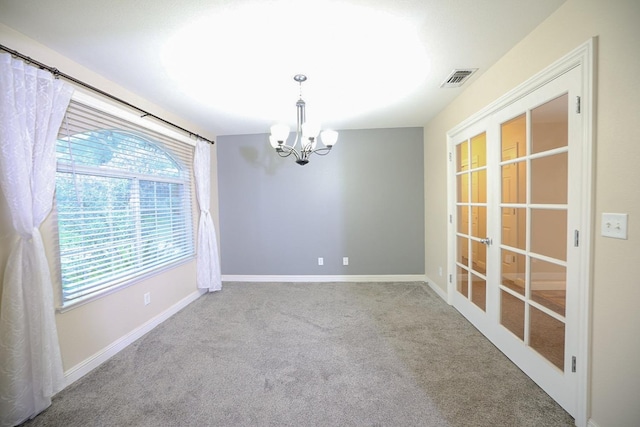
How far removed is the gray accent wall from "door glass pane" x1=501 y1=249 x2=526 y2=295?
1.78m

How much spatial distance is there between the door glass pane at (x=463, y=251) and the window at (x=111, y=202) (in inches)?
137

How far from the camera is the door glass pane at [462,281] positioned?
8.79ft

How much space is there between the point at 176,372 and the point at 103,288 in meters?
0.98

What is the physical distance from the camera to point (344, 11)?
4.79ft

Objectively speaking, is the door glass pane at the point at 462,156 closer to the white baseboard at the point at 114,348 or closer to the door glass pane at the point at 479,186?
the door glass pane at the point at 479,186

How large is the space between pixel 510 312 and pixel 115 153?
12.7 feet

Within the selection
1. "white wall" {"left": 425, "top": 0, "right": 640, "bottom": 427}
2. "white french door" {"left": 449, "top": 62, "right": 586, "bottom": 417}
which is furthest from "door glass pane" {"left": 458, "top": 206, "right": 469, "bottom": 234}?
"white wall" {"left": 425, "top": 0, "right": 640, "bottom": 427}

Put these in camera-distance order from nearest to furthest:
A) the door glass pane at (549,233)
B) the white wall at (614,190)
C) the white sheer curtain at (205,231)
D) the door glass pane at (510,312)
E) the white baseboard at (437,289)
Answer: the white wall at (614,190), the door glass pane at (549,233), the door glass pane at (510,312), the white baseboard at (437,289), the white sheer curtain at (205,231)

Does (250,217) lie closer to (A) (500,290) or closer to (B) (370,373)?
(B) (370,373)

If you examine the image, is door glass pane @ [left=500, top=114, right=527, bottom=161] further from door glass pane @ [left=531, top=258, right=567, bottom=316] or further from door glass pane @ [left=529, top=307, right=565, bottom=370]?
door glass pane @ [left=529, top=307, right=565, bottom=370]

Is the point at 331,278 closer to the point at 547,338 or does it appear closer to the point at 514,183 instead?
the point at 547,338

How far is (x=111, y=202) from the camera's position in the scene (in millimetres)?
2205

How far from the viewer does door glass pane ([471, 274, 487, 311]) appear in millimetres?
2453

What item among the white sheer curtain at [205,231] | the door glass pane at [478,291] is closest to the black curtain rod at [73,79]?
the white sheer curtain at [205,231]
